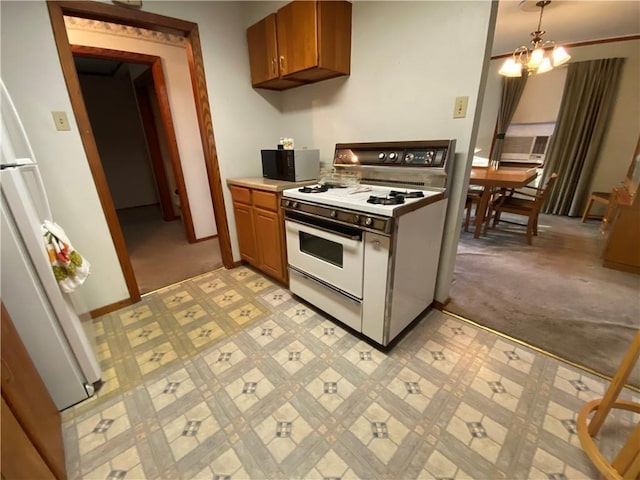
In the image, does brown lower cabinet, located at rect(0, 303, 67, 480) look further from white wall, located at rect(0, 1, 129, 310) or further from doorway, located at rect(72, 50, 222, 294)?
doorway, located at rect(72, 50, 222, 294)

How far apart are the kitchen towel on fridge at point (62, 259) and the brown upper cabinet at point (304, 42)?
176cm

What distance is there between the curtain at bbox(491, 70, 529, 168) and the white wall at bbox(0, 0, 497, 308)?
13.0 feet

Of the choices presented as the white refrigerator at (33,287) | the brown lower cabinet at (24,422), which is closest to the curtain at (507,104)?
the white refrigerator at (33,287)

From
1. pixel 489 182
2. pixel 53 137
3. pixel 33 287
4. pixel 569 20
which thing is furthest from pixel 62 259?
pixel 569 20

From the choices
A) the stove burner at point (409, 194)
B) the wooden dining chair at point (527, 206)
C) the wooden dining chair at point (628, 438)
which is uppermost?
the stove burner at point (409, 194)

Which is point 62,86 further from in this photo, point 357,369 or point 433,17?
point 357,369

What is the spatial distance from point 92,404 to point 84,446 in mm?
235

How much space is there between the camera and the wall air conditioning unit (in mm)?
4418

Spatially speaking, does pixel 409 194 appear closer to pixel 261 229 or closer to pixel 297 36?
pixel 261 229

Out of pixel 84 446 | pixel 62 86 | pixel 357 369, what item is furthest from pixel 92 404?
pixel 62 86

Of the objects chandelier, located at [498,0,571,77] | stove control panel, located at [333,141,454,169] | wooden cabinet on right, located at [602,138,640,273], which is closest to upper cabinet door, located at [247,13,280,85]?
stove control panel, located at [333,141,454,169]

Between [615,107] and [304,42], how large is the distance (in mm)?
4688

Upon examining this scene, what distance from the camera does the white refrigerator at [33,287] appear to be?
103 cm

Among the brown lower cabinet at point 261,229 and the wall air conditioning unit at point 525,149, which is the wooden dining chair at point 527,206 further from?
the brown lower cabinet at point 261,229
